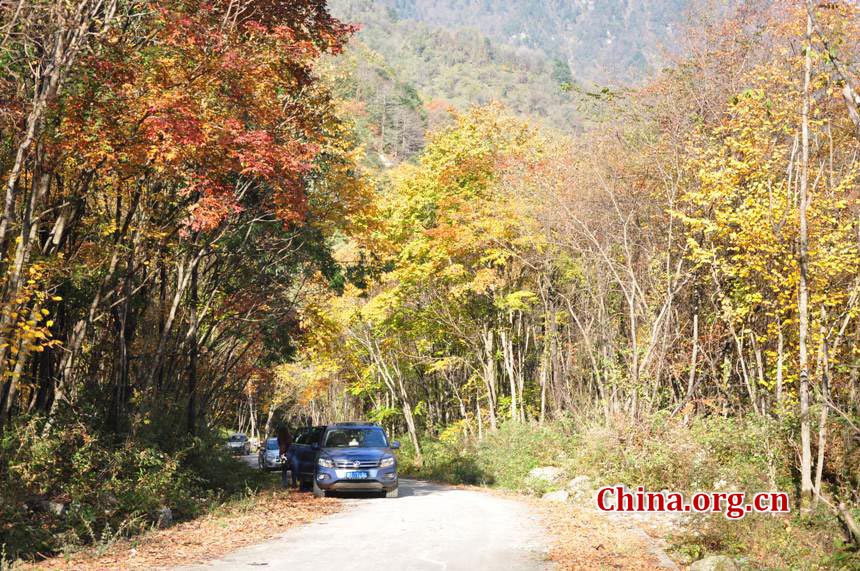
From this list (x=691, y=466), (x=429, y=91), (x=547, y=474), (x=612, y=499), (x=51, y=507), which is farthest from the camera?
(x=429, y=91)

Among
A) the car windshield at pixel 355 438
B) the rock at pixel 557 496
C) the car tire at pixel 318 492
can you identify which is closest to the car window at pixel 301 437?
the car windshield at pixel 355 438

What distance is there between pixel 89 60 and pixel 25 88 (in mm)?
931

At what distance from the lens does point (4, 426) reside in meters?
11.8

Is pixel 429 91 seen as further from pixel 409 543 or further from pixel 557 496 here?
pixel 409 543

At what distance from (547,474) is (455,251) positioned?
947cm

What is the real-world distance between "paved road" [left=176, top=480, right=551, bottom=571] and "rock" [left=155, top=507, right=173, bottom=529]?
1.99 metres

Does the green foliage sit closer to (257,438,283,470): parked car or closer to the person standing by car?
the person standing by car

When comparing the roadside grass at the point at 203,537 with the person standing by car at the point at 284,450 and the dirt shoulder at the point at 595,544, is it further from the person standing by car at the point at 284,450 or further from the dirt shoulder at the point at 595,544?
the person standing by car at the point at 284,450

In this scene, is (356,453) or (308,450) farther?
(308,450)

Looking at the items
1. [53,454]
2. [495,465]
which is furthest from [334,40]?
[495,465]

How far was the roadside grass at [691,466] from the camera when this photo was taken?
9.52m

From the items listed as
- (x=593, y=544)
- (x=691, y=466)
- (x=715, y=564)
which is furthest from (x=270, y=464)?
(x=715, y=564)

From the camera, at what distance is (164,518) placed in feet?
41.9

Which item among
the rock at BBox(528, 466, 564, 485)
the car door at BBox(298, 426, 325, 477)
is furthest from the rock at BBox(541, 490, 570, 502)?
the car door at BBox(298, 426, 325, 477)
